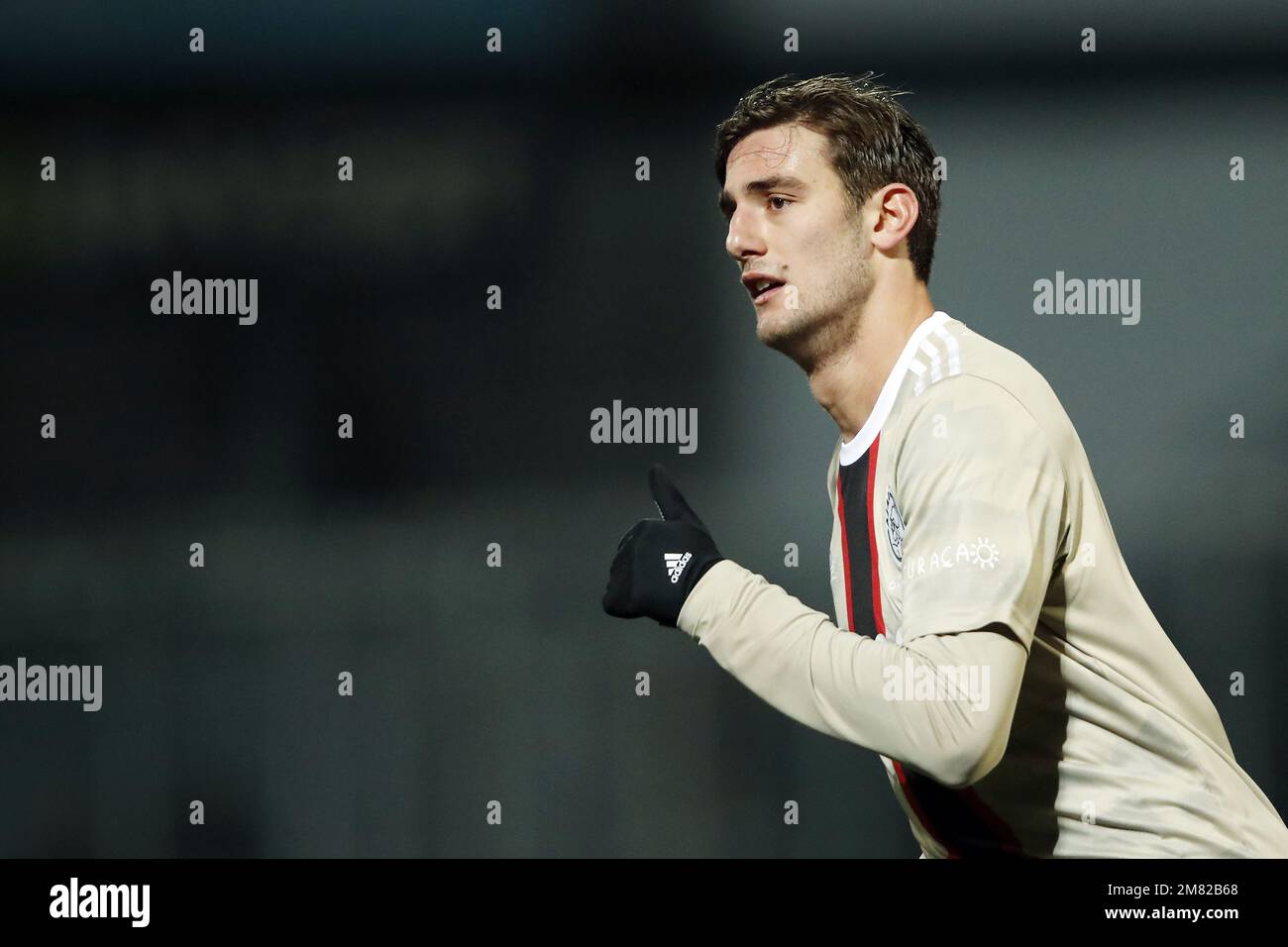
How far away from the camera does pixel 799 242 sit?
1697mm

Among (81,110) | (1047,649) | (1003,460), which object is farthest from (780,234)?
(81,110)

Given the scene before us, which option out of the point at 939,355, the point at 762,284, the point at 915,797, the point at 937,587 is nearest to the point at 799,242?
the point at 762,284

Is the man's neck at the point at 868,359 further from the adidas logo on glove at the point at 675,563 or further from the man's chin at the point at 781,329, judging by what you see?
the adidas logo on glove at the point at 675,563

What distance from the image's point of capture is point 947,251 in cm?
238

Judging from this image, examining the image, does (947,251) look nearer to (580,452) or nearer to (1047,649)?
(580,452)

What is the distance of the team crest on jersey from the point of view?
1.47 meters

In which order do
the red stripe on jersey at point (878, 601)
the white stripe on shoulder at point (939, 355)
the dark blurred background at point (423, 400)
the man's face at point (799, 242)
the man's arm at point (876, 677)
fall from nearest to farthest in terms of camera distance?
the man's arm at point (876, 677) < the white stripe on shoulder at point (939, 355) < the red stripe on jersey at point (878, 601) < the man's face at point (799, 242) < the dark blurred background at point (423, 400)

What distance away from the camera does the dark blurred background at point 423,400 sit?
239 centimetres

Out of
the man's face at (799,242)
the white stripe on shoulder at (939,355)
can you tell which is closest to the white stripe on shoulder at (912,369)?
the white stripe on shoulder at (939,355)

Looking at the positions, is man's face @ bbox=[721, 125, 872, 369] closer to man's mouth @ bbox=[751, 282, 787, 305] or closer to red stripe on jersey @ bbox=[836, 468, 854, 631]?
man's mouth @ bbox=[751, 282, 787, 305]

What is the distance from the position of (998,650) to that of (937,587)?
0.31 feet

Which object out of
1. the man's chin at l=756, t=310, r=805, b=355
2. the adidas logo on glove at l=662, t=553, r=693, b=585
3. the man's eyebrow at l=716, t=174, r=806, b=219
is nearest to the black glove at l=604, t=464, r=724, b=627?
the adidas logo on glove at l=662, t=553, r=693, b=585

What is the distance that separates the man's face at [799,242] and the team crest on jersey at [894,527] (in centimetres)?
29

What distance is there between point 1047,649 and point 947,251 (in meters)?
1.22
